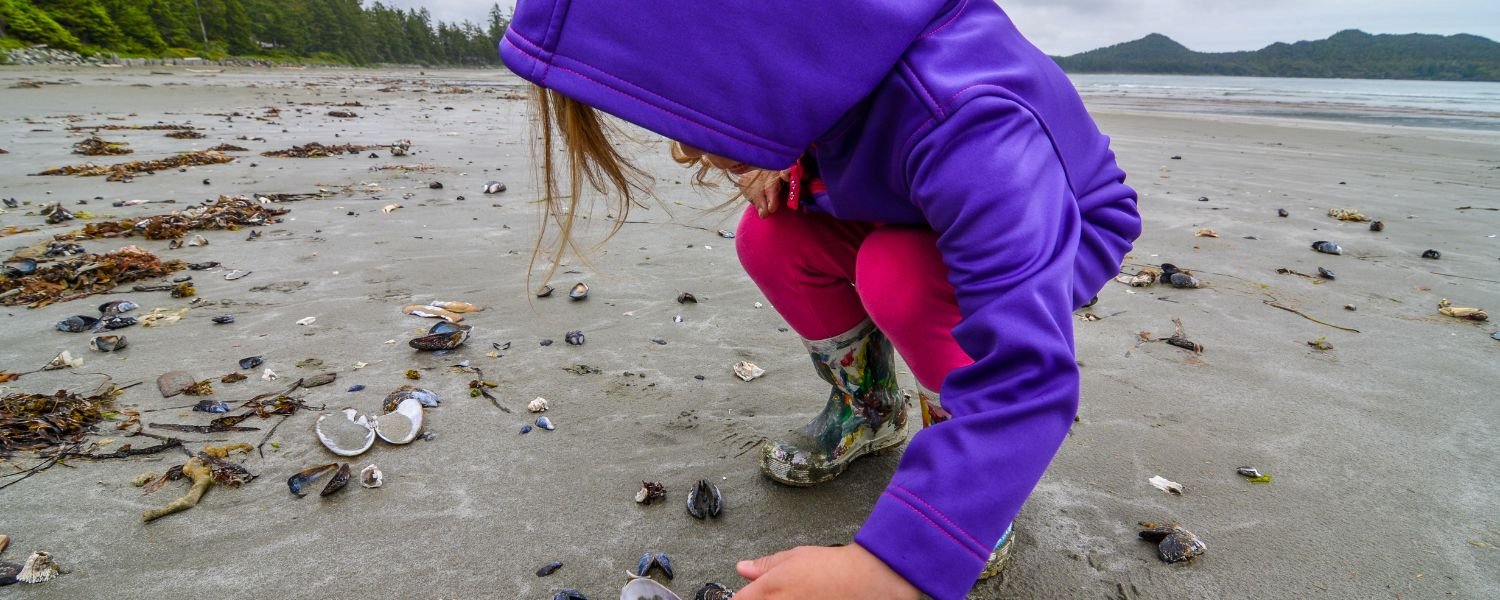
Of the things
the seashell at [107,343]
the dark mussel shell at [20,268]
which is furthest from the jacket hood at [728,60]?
the dark mussel shell at [20,268]

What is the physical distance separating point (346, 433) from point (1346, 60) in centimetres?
10900

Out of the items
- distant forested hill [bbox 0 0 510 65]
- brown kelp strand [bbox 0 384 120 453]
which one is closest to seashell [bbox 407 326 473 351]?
brown kelp strand [bbox 0 384 120 453]

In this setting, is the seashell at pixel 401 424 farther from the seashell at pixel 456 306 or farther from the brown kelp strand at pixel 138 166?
the brown kelp strand at pixel 138 166

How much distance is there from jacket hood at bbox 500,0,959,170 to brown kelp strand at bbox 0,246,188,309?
10.7 feet

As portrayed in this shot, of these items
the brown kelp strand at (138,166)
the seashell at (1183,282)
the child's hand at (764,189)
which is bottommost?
the seashell at (1183,282)

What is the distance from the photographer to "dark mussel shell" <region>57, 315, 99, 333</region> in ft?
8.81

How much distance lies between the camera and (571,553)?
1646 millimetres

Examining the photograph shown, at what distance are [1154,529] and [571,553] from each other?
4.66 feet

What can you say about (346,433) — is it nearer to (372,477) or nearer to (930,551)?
(372,477)

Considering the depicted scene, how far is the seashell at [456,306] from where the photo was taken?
306 cm

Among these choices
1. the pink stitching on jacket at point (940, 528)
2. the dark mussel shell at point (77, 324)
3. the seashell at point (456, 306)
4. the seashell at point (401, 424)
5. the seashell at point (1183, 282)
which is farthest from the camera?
the seashell at point (1183, 282)

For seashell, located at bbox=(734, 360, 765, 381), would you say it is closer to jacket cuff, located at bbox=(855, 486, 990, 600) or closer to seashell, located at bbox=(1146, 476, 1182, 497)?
seashell, located at bbox=(1146, 476, 1182, 497)

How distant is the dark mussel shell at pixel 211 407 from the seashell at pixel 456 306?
0.97 meters

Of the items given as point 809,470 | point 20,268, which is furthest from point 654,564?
point 20,268
